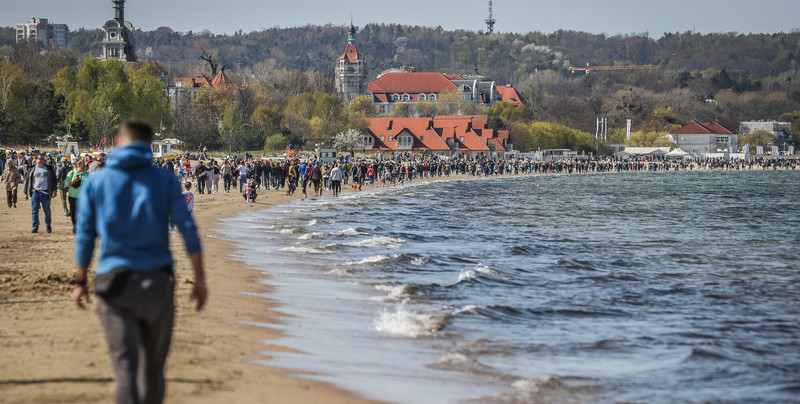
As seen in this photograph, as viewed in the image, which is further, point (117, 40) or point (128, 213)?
point (117, 40)

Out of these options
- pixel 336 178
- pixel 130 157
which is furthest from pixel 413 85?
pixel 130 157

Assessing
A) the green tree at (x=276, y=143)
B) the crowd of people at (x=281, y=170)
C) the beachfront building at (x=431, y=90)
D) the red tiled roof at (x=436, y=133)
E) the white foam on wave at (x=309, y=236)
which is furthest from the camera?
the beachfront building at (x=431, y=90)

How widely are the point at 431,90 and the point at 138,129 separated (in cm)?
19297

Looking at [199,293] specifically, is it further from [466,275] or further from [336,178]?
[336,178]

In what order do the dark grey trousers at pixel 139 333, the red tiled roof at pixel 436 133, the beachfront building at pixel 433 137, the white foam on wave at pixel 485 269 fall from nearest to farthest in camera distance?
the dark grey trousers at pixel 139 333
the white foam on wave at pixel 485 269
the beachfront building at pixel 433 137
the red tiled roof at pixel 436 133

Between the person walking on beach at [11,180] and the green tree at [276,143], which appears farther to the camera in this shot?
the green tree at [276,143]

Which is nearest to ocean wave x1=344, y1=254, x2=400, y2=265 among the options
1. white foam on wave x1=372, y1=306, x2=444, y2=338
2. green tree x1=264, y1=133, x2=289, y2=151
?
white foam on wave x1=372, y1=306, x2=444, y2=338

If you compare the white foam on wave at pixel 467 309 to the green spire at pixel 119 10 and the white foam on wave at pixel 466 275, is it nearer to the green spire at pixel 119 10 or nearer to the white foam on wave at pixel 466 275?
the white foam on wave at pixel 466 275

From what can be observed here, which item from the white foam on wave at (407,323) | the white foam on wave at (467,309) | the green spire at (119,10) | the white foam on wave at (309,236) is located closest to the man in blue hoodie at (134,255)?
the white foam on wave at (407,323)

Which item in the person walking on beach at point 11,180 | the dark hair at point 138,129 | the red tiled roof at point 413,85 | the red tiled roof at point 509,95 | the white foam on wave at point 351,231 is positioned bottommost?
the white foam on wave at point 351,231

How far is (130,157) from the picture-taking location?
5.84 meters

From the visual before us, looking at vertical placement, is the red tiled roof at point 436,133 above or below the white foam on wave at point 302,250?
above

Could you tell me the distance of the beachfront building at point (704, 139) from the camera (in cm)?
17925

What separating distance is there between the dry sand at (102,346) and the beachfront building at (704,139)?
563 ft
